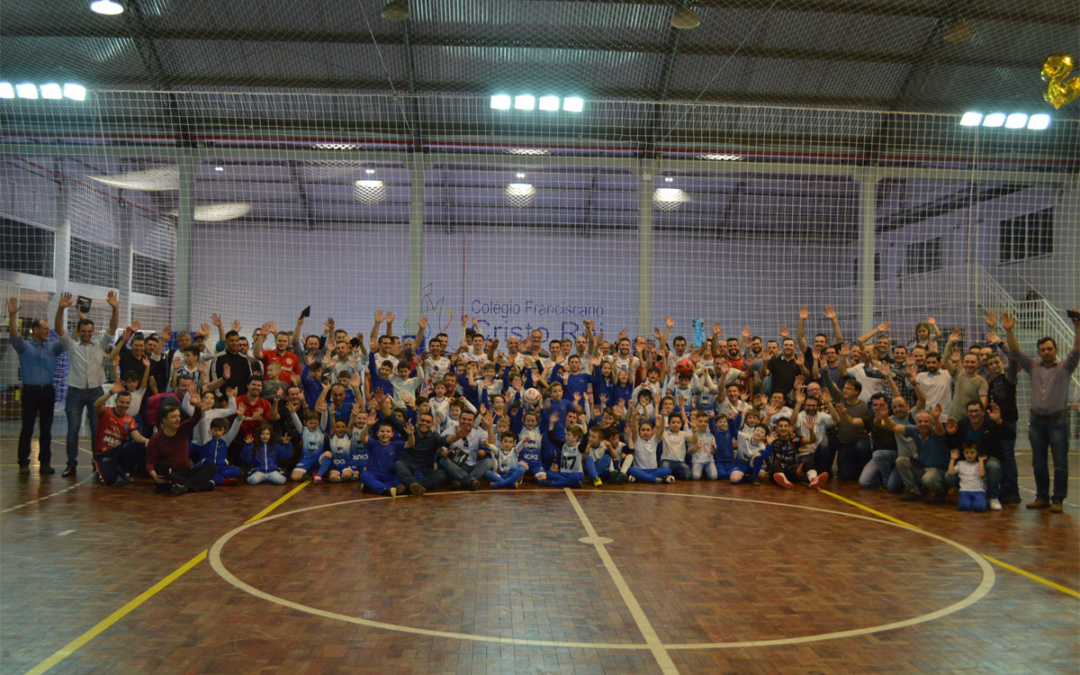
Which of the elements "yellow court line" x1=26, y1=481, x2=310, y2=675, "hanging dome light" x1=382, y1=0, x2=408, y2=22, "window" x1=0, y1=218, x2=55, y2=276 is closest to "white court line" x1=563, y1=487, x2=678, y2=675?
"yellow court line" x1=26, y1=481, x2=310, y2=675

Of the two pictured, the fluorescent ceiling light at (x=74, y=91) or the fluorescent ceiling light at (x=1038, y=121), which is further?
the fluorescent ceiling light at (x=1038, y=121)

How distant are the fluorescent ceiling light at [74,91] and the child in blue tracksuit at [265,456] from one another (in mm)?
8612

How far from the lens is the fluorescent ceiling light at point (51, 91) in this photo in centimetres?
1499

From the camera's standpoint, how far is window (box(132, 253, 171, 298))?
17.2 meters

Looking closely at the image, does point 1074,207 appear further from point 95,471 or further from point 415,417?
point 95,471

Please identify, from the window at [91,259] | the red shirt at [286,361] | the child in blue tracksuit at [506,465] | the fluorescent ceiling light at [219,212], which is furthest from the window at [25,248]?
the child in blue tracksuit at [506,465]

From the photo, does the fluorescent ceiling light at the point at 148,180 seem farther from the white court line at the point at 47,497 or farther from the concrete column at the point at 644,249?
the concrete column at the point at 644,249

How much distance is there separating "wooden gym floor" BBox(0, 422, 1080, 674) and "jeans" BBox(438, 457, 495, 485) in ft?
2.76

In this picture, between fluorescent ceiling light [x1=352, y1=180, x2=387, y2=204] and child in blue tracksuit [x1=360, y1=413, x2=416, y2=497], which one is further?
fluorescent ceiling light [x1=352, y1=180, x2=387, y2=204]

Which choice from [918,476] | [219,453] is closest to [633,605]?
[918,476]

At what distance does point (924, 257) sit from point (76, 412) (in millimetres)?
18035

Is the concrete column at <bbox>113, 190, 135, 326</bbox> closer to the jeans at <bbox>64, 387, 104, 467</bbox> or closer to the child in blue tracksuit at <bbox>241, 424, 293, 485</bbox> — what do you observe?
the jeans at <bbox>64, 387, 104, 467</bbox>

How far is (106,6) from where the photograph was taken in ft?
47.2

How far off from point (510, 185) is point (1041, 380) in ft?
38.3
